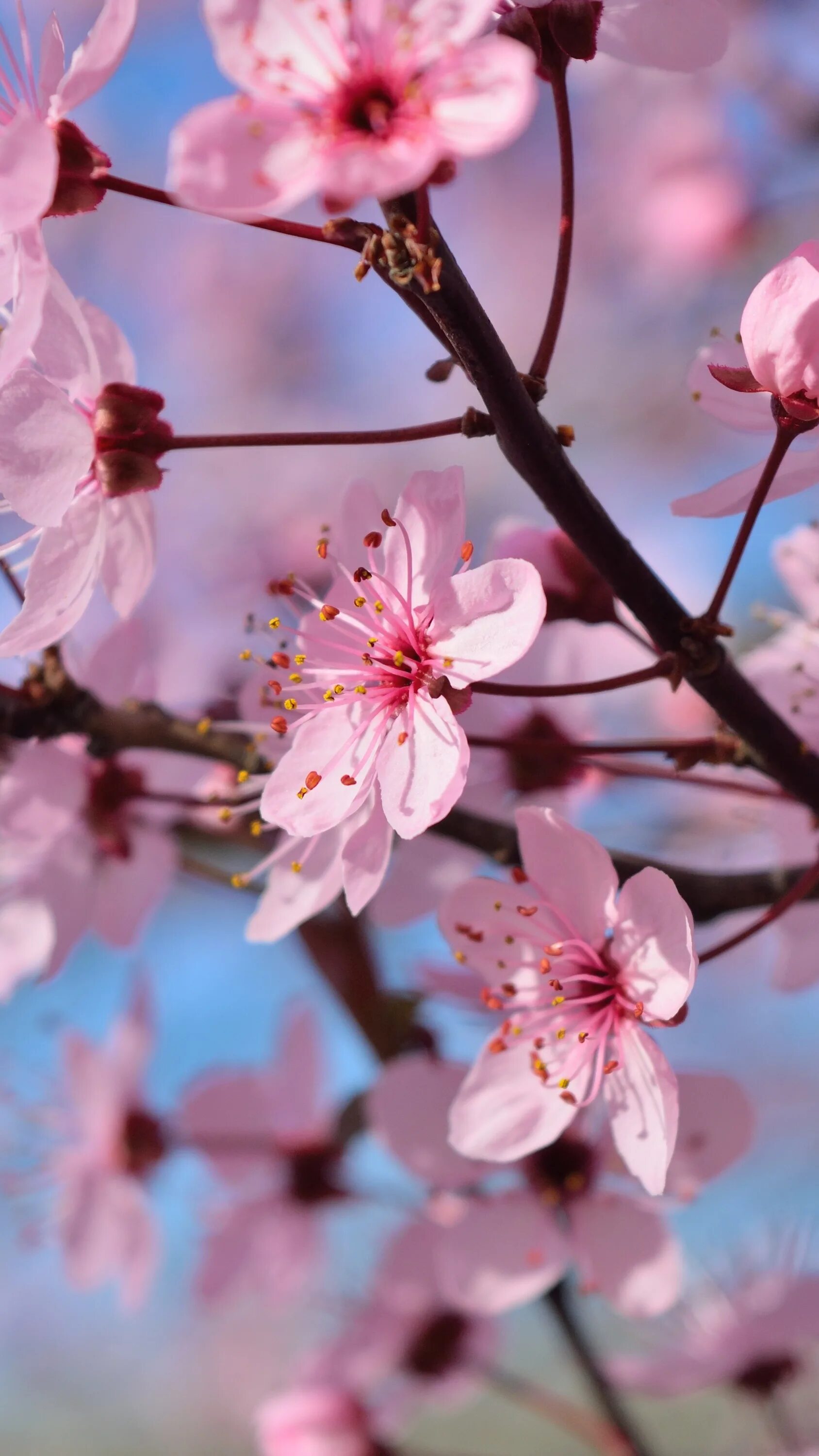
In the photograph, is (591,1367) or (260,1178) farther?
(260,1178)

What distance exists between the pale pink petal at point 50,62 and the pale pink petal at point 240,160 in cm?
16

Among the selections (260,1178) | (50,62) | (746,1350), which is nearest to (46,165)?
(50,62)

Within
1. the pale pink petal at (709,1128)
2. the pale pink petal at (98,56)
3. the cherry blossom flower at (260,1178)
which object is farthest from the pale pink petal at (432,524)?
the cherry blossom flower at (260,1178)

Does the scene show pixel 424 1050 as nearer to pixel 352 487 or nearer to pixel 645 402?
pixel 352 487

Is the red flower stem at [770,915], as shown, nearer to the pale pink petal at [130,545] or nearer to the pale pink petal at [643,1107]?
the pale pink petal at [643,1107]

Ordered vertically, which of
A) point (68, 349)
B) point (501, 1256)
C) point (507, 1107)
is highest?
point (68, 349)

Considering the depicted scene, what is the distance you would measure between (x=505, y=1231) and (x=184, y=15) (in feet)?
9.08

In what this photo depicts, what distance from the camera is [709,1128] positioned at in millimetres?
892

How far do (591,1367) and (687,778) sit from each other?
57cm

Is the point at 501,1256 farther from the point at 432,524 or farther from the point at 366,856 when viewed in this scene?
the point at 432,524

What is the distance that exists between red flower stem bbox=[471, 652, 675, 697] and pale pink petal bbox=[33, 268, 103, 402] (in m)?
0.26

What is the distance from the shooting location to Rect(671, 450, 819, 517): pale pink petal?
69 centimetres

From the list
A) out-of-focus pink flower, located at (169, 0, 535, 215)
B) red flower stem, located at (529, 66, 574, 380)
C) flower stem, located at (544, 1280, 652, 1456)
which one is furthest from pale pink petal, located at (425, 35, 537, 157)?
flower stem, located at (544, 1280, 652, 1456)

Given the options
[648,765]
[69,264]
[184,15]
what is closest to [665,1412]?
[648,765]
